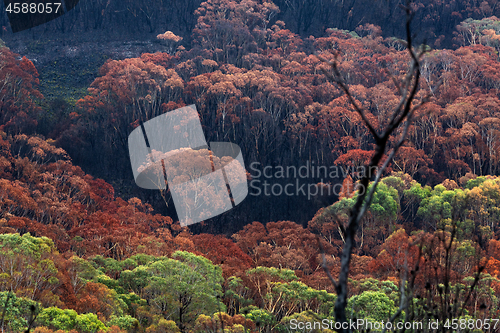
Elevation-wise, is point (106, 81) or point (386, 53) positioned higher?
point (386, 53)

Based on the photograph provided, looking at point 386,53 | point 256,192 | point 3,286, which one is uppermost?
point 386,53

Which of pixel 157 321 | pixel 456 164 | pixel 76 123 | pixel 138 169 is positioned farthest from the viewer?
pixel 76 123

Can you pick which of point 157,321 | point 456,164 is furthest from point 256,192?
point 157,321

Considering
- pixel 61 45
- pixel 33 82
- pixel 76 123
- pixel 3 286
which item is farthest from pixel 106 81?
pixel 3 286

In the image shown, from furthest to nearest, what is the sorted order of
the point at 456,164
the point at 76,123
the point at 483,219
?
the point at 76,123
the point at 456,164
the point at 483,219

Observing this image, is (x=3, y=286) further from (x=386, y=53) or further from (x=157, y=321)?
(x=386, y=53)

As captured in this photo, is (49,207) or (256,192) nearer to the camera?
(49,207)
